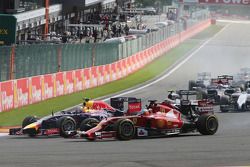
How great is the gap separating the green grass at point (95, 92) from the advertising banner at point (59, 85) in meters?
0.27

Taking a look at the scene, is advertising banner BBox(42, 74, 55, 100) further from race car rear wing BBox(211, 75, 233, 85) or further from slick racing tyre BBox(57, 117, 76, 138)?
slick racing tyre BBox(57, 117, 76, 138)

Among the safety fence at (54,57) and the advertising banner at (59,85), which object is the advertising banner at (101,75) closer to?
the safety fence at (54,57)

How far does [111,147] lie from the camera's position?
1448 cm

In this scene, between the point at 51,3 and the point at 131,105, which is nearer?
the point at 131,105

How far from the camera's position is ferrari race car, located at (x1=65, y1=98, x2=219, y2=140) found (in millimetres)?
16016

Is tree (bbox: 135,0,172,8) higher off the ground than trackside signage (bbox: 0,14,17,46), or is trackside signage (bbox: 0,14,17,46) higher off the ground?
tree (bbox: 135,0,172,8)

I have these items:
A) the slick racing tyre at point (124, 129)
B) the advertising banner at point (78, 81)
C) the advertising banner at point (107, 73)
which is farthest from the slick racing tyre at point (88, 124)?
the advertising banner at point (107, 73)

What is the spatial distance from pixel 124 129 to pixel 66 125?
175 cm

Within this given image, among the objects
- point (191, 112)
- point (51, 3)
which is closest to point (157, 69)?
point (51, 3)

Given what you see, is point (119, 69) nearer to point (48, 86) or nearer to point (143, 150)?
point (48, 86)

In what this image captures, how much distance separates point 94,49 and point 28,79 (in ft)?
35.2

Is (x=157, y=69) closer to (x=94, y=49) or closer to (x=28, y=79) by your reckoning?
(x=94, y=49)

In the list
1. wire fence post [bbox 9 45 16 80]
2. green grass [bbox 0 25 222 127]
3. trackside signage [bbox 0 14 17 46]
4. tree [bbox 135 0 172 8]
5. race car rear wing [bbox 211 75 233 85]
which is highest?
tree [bbox 135 0 172 8]

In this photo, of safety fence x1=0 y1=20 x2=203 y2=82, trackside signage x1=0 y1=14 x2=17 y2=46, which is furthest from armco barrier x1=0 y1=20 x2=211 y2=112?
trackside signage x1=0 y1=14 x2=17 y2=46
